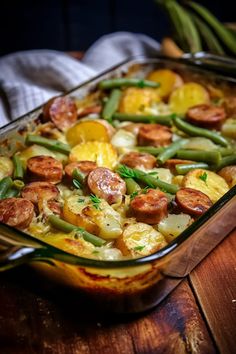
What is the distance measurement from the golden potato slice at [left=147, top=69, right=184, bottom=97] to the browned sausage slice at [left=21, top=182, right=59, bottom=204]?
1.16m

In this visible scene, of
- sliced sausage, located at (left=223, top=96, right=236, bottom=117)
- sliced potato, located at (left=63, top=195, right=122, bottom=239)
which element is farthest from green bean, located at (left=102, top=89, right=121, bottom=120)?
sliced potato, located at (left=63, top=195, right=122, bottom=239)

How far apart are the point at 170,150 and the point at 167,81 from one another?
72 cm

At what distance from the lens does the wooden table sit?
1605 millimetres

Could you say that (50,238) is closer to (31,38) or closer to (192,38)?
(192,38)

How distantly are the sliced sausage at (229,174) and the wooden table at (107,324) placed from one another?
51cm

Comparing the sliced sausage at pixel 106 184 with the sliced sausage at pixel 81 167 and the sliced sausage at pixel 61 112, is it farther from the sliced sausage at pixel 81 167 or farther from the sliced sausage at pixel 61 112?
the sliced sausage at pixel 61 112

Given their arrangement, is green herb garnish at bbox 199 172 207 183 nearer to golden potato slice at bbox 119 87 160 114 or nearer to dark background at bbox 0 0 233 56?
golden potato slice at bbox 119 87 160 114

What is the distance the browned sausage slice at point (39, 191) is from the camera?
1952 mm

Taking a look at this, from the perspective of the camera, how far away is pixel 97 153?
2.28 metres

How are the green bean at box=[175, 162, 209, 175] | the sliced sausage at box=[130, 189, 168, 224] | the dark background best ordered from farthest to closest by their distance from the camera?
the dark background → the green bean at box=[175, 162, 209, 175] → the sliced sausage at box=[130, 189, 168, 224]

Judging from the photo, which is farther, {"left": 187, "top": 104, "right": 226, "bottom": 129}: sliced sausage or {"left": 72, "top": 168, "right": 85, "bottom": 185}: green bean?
{"left": 187, "top": 104, "right": 226, "bottom": 129}: sliced sausage

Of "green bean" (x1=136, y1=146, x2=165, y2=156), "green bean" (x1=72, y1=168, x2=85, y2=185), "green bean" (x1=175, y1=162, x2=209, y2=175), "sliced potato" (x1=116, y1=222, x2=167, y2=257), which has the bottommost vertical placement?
"sliced potato" (x1=116, y1=222, x2=167, y2=257)

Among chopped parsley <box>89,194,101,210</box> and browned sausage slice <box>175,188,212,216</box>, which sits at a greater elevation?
chopped parsley <box>89,194,101,210</box>

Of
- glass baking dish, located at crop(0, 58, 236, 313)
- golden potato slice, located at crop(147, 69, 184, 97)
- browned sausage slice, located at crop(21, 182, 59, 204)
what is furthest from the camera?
golden potato slice, located at crop(147, 69, 184, 97)
